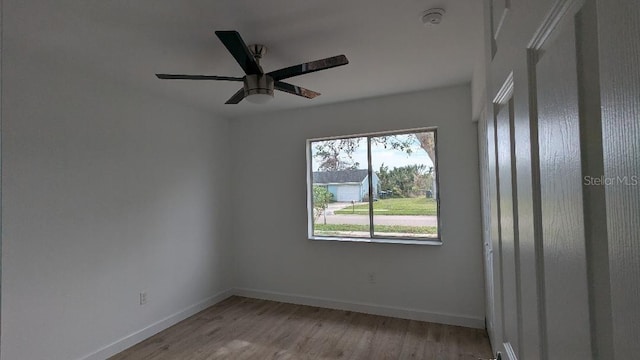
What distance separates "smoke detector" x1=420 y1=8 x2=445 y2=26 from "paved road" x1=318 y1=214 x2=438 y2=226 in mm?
2203

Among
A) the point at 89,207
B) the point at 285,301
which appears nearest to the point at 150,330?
the point at 89,207

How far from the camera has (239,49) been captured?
1.83 m

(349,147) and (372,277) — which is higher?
(349,147)

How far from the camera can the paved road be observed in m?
3.58

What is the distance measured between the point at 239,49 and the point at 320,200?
2.61m

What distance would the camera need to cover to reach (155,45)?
2285 mm

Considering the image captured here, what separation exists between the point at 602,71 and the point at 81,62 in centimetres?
329

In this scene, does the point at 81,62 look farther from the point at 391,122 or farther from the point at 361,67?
the point at 391,122

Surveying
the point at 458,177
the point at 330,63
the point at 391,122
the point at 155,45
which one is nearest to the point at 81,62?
the point at 155,45

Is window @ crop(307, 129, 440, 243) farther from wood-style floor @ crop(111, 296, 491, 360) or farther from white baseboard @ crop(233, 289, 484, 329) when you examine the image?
wood-style floor @ crop(111, 296, 491, 360)

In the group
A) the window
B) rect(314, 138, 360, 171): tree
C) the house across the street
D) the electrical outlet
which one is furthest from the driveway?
the electrical outlet

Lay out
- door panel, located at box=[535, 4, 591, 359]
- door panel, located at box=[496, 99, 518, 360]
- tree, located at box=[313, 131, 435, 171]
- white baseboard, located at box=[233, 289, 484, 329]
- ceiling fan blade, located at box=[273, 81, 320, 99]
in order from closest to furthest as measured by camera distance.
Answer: door panel, located at box=[535, 4, 591, 359]
door panel, located at box=[496, 99, 518, 360]
ceiling fan blade, located at box=[273, 81, 320, 99]
white baseboard, located at box=[233, 289, 484, 329]
tree, located at box=[313, 131, 435, 171]

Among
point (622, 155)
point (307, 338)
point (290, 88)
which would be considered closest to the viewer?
point (622, 155)

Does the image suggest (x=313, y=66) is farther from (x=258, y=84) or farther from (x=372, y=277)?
(x=372, y=277)
